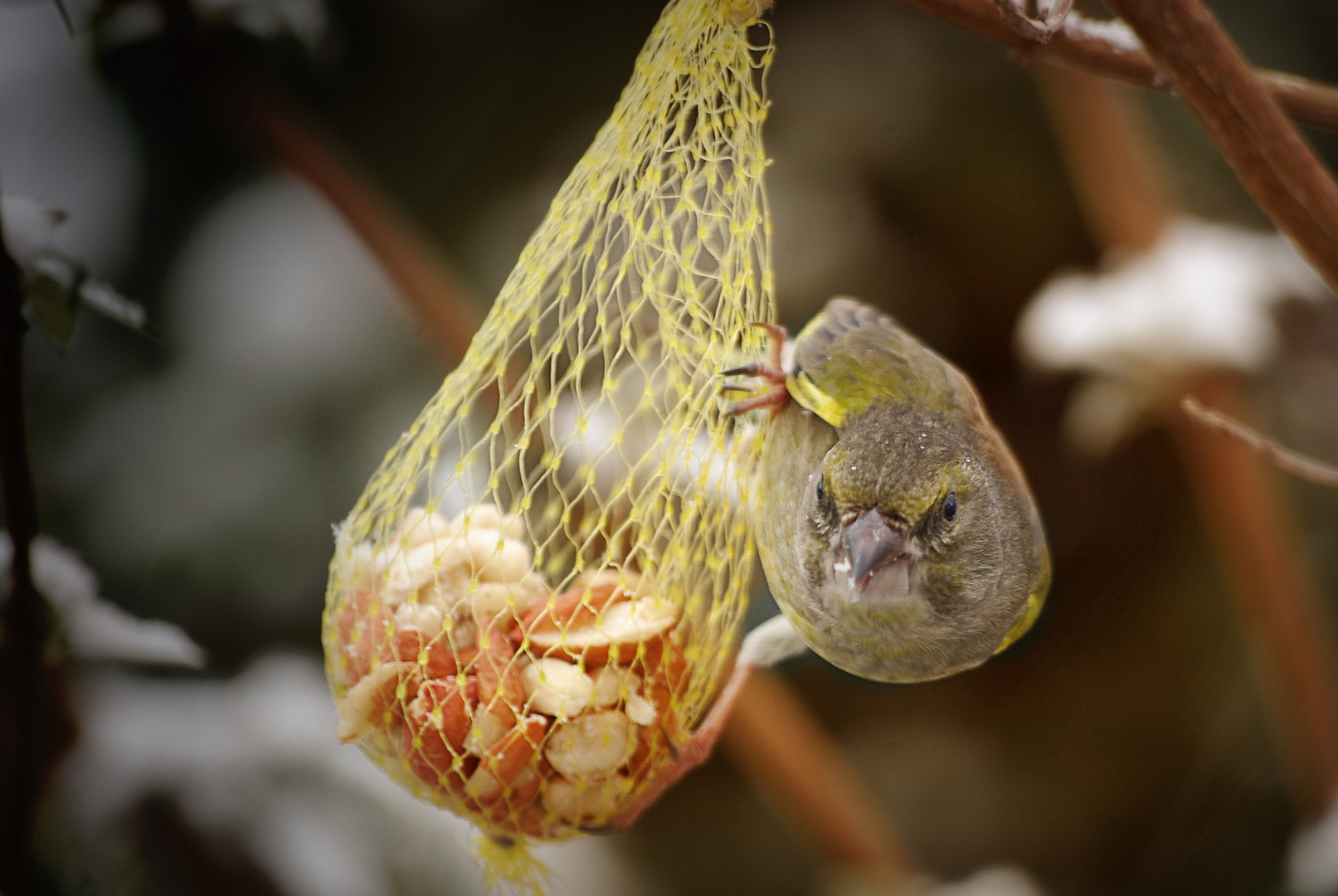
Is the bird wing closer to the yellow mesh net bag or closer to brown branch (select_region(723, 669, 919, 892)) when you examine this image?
the yellow mesh net bag

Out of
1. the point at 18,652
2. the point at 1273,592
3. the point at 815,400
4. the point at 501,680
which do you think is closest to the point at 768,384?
the point at 815,400

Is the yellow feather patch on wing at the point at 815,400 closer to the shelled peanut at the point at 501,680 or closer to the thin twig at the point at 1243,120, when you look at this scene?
the shelled peanut at the point at 501,680

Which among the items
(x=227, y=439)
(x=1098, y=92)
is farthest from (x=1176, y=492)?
(x=227, y=439)

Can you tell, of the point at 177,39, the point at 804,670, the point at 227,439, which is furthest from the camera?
the point at 804,670

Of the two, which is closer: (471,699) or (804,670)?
(471,699)

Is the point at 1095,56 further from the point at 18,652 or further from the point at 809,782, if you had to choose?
the point at 18,652

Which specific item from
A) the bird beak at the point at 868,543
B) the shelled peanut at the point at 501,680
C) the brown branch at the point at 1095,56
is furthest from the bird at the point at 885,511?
the brown branch at the point at 1095,56

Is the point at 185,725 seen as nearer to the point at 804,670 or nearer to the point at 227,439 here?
the point at 227,439
